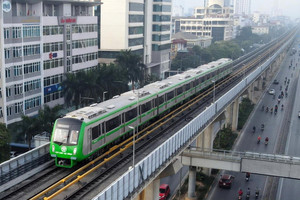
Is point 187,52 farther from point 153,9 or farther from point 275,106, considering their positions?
point 275,106

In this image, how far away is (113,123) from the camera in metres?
38.2

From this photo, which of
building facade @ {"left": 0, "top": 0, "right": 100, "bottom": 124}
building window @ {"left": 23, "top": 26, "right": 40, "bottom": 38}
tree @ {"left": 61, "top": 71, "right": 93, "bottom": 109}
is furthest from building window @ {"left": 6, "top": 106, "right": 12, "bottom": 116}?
building window @ {"left": 23, "top": 26, "right": 40, "bottom": 38}

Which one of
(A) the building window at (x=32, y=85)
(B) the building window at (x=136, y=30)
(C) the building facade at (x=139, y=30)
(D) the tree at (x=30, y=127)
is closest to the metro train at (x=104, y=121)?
(D) the tree at (x=30, y=127)

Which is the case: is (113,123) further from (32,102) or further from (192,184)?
(32,102)

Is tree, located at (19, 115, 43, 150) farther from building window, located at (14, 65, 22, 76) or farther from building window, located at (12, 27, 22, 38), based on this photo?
building window, located at (12, 27, 22, 38)

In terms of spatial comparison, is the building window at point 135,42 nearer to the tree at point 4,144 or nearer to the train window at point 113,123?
the tree at point 4,144

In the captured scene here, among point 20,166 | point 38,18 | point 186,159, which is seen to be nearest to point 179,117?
point 186,159

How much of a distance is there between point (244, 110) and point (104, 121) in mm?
59936

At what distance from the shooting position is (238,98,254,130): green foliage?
81.2 metres

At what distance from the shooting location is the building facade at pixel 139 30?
100 metres

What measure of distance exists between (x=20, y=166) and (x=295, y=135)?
2250 inches

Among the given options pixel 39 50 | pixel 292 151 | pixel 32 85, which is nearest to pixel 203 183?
pixel 292 151

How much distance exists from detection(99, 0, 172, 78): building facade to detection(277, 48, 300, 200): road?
40886 millimetres

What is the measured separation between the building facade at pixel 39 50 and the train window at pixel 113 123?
27.2 m
